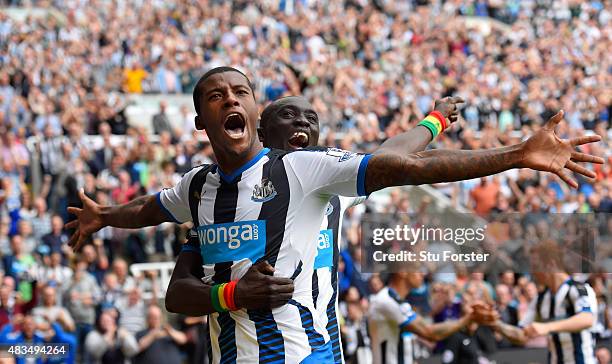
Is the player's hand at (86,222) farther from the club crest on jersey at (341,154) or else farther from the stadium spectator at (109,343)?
the stadium spectator at (109,343)

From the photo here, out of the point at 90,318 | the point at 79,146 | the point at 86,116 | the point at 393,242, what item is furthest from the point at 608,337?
the point at 86,116

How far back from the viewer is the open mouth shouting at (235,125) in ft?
14.7

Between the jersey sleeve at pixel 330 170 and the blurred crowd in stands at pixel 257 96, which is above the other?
the blurred crowd in stands at pixel 257 96

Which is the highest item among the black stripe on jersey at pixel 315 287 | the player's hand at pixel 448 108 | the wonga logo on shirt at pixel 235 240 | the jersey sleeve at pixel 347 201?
the player's hand at pixel 448 108

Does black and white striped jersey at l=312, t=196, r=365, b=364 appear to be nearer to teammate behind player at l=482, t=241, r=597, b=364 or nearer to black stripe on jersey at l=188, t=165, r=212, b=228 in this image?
black stripe on jersey at l=188, t=165, r=212, b=228

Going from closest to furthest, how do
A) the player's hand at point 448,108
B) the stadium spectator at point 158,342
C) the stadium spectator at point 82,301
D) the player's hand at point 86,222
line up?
the player's hand at point 448,108, the player's hand at point 86,222, the stadium spectator at point 158,342, the stadium spectator at point 82,301

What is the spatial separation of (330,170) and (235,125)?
0.52m

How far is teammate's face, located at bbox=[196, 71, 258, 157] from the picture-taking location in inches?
176

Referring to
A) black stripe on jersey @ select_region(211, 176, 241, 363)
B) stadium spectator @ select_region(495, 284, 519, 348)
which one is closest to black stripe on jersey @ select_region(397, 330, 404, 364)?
stadium spectator @ select_region(495, 284, 519, 348)

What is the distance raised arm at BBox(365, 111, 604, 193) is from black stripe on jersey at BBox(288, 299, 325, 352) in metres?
0.77

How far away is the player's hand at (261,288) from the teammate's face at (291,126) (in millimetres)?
1578

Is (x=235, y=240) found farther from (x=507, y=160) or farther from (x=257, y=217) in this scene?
(x=507, y=160)

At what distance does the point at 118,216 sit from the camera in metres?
5.41

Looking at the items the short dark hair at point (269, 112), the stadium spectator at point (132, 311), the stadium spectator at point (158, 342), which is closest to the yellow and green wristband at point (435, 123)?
the short dark hair at point (269, 112)
